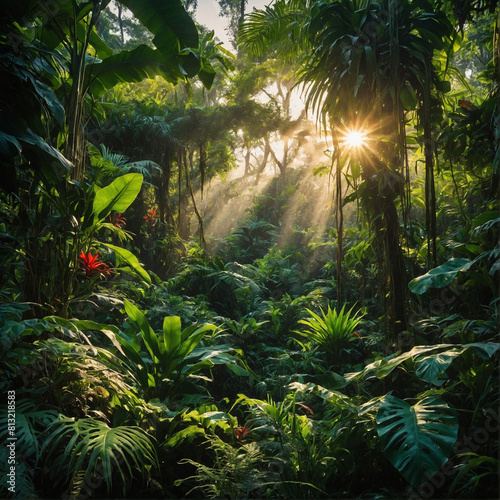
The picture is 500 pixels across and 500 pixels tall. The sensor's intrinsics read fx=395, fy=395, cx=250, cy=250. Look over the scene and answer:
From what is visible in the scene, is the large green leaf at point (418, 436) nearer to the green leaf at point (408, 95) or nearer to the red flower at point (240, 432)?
the red flower at point (240, 432)

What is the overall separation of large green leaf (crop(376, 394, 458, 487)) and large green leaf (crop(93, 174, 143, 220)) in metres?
2.32

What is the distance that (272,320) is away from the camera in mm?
5691

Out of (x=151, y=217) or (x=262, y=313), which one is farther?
(x=151, y=217)

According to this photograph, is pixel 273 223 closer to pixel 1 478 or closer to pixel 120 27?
pixel 1 478

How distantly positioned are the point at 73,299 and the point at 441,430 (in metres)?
2.36

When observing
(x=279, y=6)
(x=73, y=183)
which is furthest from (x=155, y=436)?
(x=279, y=6)

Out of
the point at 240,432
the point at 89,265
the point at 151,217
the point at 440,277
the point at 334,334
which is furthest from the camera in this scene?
the point at 151,217

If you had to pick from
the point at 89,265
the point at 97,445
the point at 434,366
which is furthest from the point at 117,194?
the point at 434,366

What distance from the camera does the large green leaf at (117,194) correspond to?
3023 millimetres

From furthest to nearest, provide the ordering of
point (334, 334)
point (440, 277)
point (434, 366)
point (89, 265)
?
1. point (334, 334)
2. point (89, 265)
3. point (440, 277)
4. point (434, 366)

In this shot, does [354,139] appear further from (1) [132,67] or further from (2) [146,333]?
(2) [146,333]

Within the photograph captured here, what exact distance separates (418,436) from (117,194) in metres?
2.57

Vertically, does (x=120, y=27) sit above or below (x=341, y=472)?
above

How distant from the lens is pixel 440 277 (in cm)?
260
